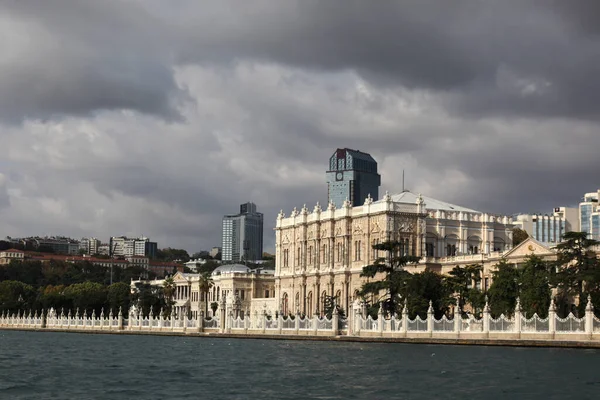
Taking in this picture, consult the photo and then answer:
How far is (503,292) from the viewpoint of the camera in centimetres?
7525

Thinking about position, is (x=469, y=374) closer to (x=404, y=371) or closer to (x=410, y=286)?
(x=404, y=371)

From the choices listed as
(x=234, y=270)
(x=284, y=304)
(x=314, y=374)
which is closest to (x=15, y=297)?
(x=234, y=270)

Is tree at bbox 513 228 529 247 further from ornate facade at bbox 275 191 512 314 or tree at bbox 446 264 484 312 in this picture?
tree at bbox 446 264 484 312

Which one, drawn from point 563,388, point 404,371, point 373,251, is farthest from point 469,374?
point 373,251

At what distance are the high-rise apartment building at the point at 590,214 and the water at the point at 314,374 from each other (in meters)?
112

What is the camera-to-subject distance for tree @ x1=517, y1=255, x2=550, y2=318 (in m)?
68.6

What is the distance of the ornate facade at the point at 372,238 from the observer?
110062 mm

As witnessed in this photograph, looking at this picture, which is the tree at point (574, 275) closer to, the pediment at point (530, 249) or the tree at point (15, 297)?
the pediment at point (530, 249)

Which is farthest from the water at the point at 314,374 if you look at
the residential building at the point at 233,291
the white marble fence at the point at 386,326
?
the residential building at the point at 233,291

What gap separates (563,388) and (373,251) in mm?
73062

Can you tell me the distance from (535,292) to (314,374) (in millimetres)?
28827

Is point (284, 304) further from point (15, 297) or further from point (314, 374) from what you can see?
point (314, 374)

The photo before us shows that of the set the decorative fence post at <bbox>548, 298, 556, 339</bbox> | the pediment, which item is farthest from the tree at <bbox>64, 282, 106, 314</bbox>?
the decorative fence post at <bbox>548, 298, 556, 339</bbox>

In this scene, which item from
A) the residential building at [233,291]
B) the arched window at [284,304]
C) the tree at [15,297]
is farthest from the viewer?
the tree at [15,297]
